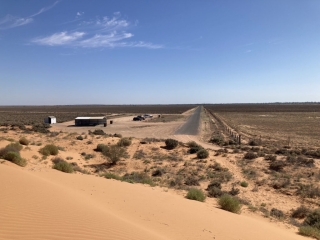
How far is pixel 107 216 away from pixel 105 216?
0.07 meters

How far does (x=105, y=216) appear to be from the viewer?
7.55m

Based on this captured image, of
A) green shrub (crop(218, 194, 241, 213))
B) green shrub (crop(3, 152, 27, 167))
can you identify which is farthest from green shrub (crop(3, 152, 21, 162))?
green shrub (crop(218, 194, 241, 213))

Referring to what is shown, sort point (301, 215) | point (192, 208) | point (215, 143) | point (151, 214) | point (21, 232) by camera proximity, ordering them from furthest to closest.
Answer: point (215, 143), point (301, 215), point (192, 208), point (151, 214), point (21, 232)

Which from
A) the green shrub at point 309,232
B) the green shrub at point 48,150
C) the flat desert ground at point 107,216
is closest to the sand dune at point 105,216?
the flat desert ground at point 107,216

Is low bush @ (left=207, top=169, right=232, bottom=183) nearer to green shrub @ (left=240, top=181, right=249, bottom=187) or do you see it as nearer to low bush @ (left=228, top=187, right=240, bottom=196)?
green shrub @ (left=240, top=181, right=249, bottom=187)

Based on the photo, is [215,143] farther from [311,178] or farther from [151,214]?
[151,214]

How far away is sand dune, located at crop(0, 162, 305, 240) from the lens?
622cm

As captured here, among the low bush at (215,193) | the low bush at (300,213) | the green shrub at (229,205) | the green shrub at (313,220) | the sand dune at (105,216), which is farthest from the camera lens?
the low bush at (215,193)

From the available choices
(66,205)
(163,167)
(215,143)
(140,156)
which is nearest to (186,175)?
(163,167)

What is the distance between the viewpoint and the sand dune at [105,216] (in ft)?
20.4

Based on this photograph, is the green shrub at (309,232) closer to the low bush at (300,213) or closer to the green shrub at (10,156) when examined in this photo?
the low bush at (300,213)

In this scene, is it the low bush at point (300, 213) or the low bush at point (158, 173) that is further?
the low bush at point (158, 173)

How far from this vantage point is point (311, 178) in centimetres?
1889

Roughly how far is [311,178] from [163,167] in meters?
10.5
